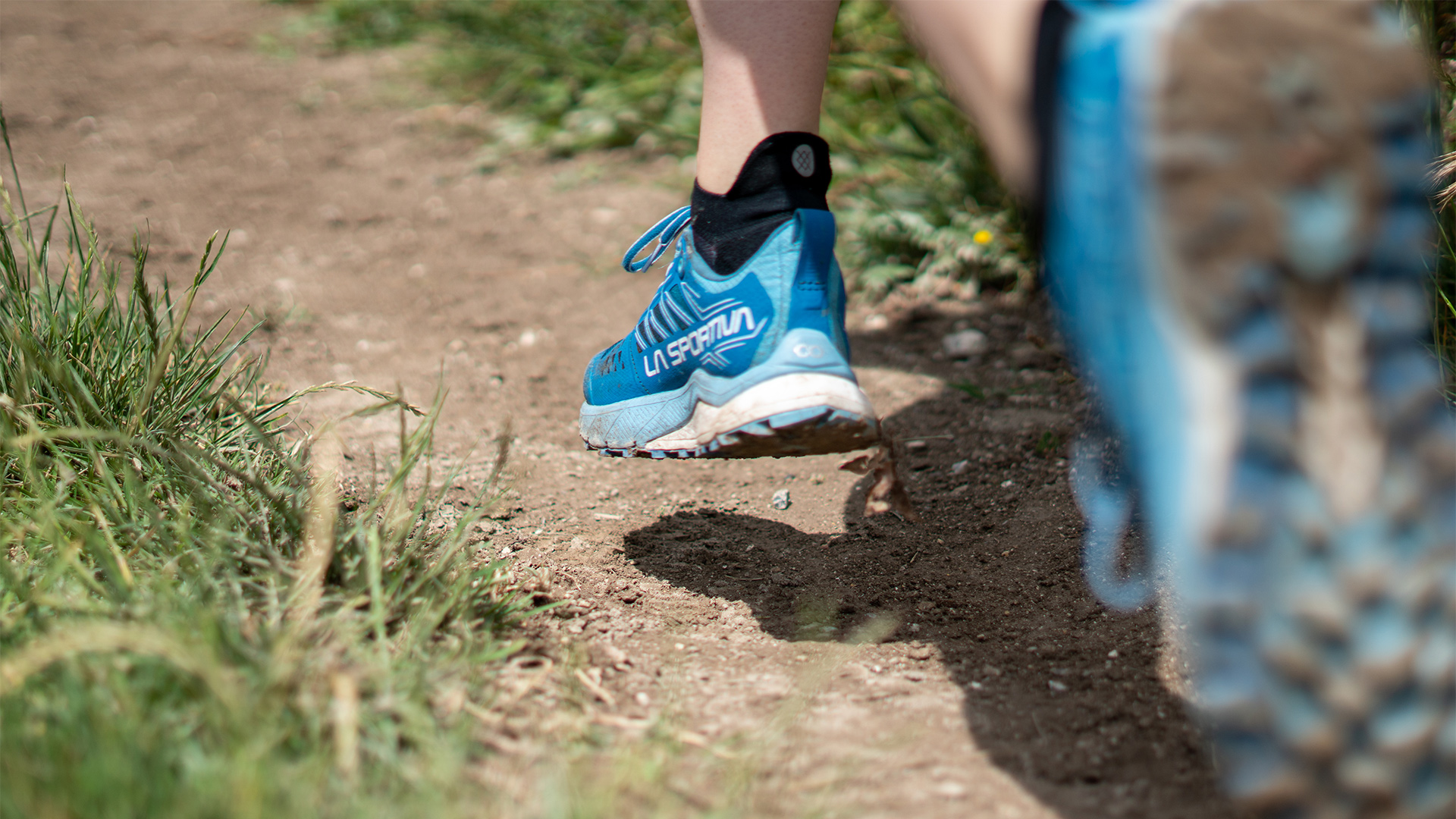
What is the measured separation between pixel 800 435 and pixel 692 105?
2.45 metres

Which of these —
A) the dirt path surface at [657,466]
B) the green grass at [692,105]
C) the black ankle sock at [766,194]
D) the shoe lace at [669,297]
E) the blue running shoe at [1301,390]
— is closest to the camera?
the blue running shoe at [1301,390]

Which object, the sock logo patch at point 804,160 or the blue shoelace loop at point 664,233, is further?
the blue shoelace loop at point 664,233

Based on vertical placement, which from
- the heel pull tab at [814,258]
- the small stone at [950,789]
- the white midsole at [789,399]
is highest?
the heel pull tab at [814,258]

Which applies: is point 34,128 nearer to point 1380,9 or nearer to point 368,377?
point 368,377

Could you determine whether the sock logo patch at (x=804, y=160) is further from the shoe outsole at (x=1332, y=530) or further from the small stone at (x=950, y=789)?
the small stone at (x=950, y=789)

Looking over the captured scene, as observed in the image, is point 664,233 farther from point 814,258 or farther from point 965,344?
point 965,344

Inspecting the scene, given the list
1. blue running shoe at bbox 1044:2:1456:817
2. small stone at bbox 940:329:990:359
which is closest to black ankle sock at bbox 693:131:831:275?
blue running shoe at bbox 1044:2:1456:817

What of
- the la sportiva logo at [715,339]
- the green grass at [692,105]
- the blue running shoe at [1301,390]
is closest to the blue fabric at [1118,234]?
the blue running shoe at [1301,390]

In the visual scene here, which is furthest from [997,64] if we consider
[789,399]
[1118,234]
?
[789,399]

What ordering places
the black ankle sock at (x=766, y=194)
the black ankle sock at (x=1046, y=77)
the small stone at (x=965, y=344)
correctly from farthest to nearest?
the small stone at (x=965, y=344)
the black ankle sock at (x=766, y=194)
the black ankle sock at (x=1046, y=77)

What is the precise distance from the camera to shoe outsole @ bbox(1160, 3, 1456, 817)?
0.77 m

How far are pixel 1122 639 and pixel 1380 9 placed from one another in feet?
2.69

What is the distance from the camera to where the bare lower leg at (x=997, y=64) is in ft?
3.03

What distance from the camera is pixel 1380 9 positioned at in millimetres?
832
